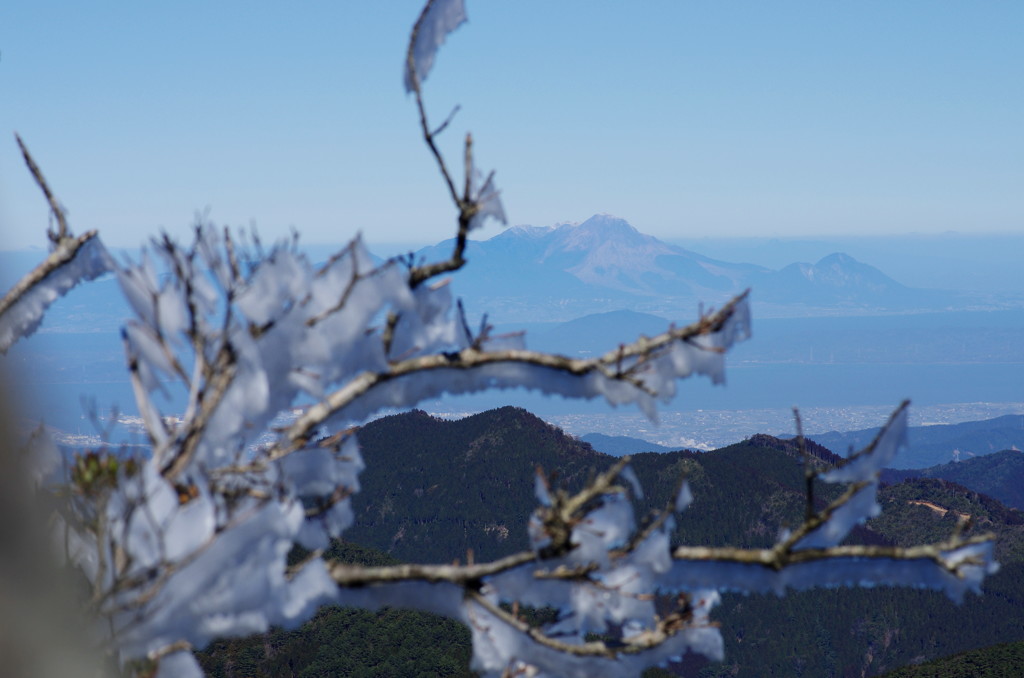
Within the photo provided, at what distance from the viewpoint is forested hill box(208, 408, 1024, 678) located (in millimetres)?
58688

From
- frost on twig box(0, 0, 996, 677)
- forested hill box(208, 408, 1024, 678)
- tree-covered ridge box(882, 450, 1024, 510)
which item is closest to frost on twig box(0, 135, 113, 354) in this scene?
frost on twig box(0, 0, 996, 677)

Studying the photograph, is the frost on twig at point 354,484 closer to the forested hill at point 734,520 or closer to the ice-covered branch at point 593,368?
the ice-covered branch at point 593,368

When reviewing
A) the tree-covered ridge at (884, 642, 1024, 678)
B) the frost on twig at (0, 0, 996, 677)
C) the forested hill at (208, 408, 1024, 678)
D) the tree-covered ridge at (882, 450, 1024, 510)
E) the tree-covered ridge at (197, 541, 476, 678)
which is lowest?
the tree-covered ridge at (882, 450, 1024, 510)

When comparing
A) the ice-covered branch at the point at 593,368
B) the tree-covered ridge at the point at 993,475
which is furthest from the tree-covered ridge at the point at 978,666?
the tree-covered ridge at the point at 993,475

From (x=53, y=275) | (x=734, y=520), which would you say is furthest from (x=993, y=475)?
(x=53, y=275)

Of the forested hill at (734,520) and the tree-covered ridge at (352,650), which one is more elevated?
the tree-covered ridge at (352,650)

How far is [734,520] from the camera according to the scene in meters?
69.7

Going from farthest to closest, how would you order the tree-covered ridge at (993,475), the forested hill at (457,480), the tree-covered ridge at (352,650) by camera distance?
the tree-covered ridge at (993,475), the forested hill at (457,480), the tree-covered ridge at (352,650)

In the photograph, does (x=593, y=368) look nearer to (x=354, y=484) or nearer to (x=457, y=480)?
(x=354, y=484)

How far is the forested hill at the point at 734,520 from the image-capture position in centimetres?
5869

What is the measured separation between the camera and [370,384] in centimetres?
461

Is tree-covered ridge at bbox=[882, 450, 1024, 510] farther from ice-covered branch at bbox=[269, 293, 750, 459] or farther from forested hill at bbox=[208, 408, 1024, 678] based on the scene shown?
ice-covered branch at bbox=[269, 293, 750, 459]

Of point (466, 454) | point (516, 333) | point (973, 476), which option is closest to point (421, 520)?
point (466, 454)

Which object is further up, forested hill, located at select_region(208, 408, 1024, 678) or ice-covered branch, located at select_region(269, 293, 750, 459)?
ice-covered branch, located at select_region(269, 293, 750, 459)
